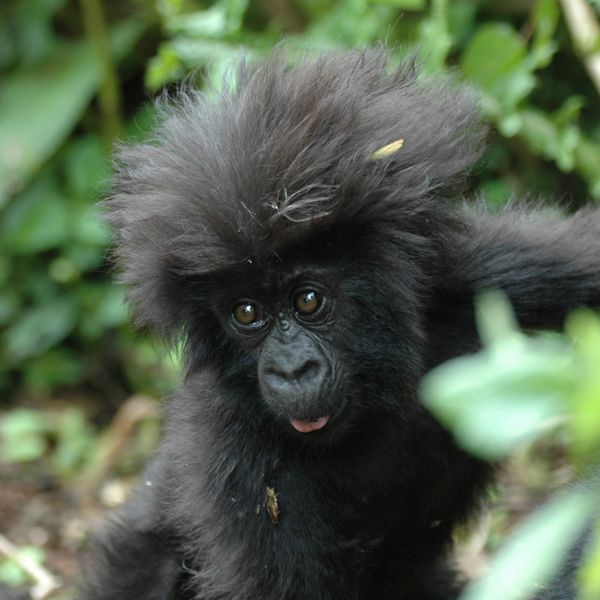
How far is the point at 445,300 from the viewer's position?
376cm

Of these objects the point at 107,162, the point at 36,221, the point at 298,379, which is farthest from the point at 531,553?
the point at 36,221

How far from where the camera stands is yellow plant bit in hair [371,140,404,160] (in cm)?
334

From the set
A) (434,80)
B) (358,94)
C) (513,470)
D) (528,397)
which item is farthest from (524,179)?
(528,397)

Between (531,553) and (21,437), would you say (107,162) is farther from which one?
(531,553)

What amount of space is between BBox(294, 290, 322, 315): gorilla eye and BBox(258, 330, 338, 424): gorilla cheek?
7cm

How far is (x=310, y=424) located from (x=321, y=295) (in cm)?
42

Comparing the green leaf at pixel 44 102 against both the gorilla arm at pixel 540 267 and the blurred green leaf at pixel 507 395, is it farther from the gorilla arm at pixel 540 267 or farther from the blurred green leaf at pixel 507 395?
the blurred green leaf at pixel 507 395

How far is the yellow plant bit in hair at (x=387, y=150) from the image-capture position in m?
3.34

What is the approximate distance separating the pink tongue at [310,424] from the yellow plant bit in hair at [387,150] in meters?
0.84

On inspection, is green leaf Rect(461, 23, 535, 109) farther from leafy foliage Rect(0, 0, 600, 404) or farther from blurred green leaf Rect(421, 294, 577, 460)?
blurred green leaf Rect(421, 294, 577, 460)

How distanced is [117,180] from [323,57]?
0.86 m

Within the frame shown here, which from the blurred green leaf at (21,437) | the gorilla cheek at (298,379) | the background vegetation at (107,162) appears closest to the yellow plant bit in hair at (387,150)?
the gorilla cheek at (298,379)

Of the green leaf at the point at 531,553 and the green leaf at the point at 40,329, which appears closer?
the green leaf at the point at 531,553

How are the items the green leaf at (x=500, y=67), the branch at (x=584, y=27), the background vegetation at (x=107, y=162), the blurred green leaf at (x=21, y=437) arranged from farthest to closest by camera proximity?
the blurred green leaf at (x=21, y=437) < the background vegetation at (x=107, y=162) < the green leaf at (x=500, y=67) < the branch at (x=584, y=27)
